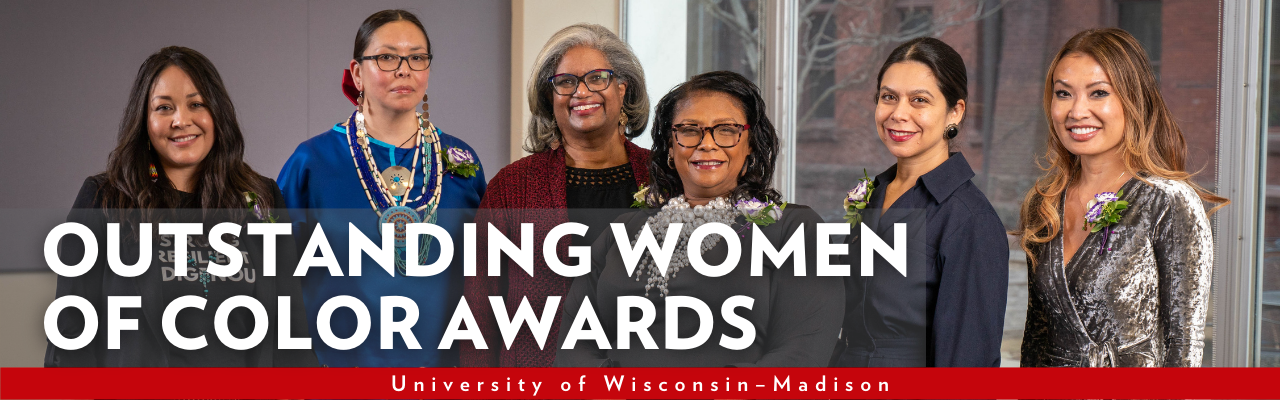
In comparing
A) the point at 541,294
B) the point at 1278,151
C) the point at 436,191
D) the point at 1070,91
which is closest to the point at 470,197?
the point at 436,191

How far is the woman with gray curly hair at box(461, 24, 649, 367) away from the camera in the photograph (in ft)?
7.81

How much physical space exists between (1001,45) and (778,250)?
238 centimetres

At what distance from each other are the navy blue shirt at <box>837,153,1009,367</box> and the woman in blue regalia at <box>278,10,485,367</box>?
1.17 meters

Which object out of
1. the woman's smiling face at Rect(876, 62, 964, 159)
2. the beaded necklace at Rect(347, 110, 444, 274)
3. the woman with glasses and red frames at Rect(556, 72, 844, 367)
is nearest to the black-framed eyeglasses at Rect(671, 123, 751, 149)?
the woman with glasses and red frames at Rect(556, 72, 844, 367)

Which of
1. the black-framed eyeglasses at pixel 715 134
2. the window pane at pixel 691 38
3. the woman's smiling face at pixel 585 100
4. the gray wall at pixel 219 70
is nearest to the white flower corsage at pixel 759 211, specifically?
the black-framed eyeglasses at pixel 715 134

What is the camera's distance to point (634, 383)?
1.96 meters

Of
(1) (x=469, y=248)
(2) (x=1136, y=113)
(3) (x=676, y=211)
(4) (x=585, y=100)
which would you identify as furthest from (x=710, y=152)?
(2) (x=1136, y=113)

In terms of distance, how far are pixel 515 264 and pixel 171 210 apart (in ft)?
2.78

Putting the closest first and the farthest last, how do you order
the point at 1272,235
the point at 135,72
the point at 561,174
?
the point at 561,174 → the point at 1272,235 → the point at 135,72

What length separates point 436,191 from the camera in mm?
2562

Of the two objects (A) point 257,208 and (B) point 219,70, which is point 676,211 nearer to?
(A) point 257,208

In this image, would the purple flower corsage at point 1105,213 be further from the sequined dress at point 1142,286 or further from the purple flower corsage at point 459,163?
the purple flower corsage at point 459,163

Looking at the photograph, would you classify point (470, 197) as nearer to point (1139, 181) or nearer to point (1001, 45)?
point (1139, 181)

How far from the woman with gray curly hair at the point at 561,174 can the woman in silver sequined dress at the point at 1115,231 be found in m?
1.04
